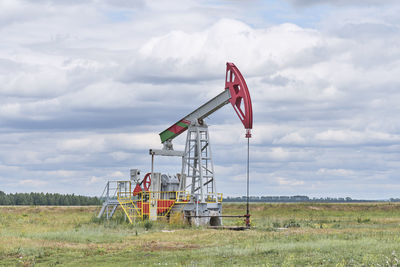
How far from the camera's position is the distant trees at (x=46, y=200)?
385 ft

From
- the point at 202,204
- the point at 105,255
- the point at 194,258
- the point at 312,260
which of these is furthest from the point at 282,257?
the point at 202,204

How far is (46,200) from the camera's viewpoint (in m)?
118

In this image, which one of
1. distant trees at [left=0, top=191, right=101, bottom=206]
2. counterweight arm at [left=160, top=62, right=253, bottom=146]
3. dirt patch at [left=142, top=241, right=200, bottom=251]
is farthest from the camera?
distant trees at [left=0, top=191, right=101, bottom=206]

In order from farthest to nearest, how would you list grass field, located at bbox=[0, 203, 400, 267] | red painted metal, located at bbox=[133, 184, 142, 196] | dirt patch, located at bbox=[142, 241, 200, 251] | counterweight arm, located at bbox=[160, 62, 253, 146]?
red painted metal, located at bbox=[133, 184, 142, 196], counterweight arm, located at bbox=[160, 62, 253, 146], dirt patch, located at bbox=[142, 241, 200, 251], grass field, located at bbox=[0, 203, 400, 267]

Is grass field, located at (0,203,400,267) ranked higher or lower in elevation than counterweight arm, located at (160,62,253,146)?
lower

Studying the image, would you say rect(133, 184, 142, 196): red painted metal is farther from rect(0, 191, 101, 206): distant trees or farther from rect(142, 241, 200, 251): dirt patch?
rect(0, 191, 101, 206): distant trees

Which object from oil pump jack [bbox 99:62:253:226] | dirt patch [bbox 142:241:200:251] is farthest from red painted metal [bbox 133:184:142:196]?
A: dirt patch [bbox 142:241:200:251]

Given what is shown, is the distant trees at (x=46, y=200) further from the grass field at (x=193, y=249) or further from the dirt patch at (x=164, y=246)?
the dirt patch at (x=164, y=246)

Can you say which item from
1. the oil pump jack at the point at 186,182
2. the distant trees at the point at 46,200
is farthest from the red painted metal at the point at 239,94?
the distant trees at the point at 46,200

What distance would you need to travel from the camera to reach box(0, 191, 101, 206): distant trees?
11725 cm

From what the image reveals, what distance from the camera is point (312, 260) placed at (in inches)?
671

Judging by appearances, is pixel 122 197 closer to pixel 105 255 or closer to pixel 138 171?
pixel 138 171

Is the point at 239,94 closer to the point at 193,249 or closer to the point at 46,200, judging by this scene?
the point at 193,249

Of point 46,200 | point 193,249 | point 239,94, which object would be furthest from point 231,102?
point 46,200
